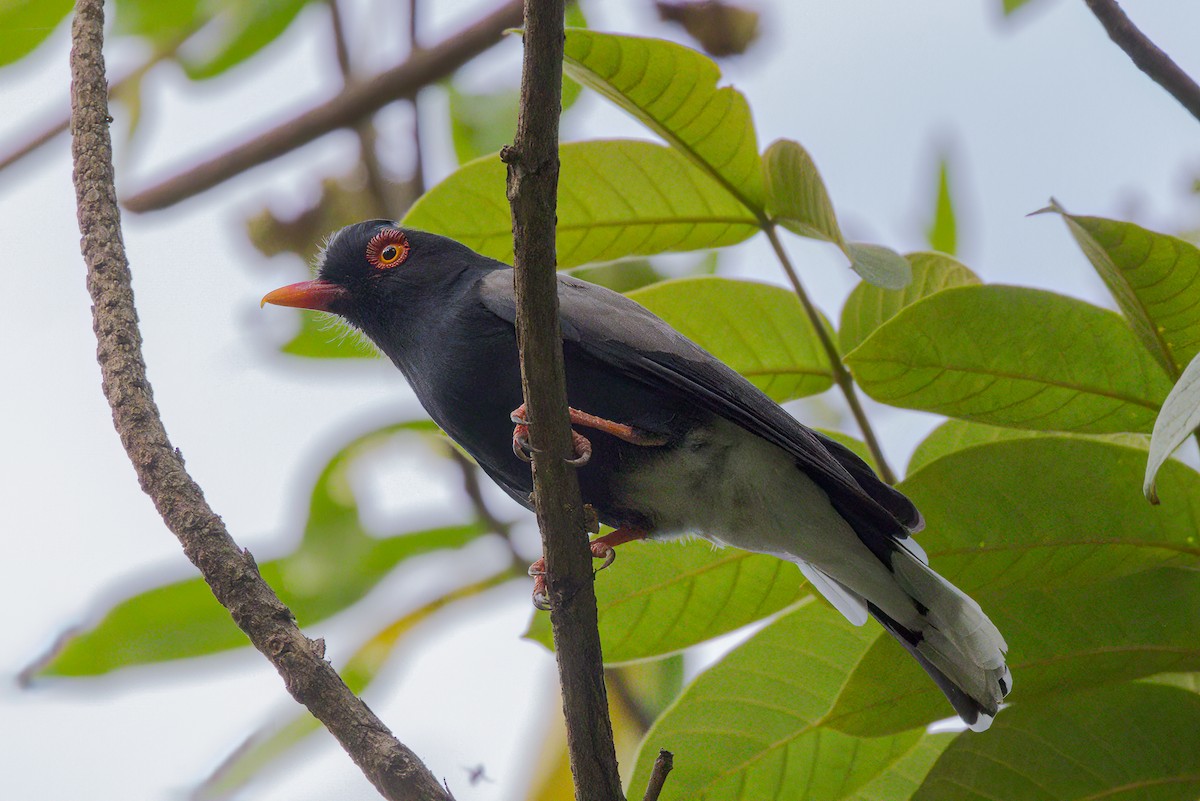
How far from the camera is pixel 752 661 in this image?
264cm

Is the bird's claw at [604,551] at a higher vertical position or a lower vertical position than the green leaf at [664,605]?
higher

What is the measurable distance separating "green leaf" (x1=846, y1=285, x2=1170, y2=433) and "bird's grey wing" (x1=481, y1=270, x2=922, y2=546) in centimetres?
38

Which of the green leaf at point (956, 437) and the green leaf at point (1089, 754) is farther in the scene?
the green leaf at point (956, 437)

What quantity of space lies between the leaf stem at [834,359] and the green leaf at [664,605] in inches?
15.2

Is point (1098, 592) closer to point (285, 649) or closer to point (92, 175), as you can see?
point (285, 649)

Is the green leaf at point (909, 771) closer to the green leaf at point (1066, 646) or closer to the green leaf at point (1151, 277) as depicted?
the green leaf at point (1066, 646)

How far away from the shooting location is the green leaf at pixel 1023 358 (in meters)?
2.43

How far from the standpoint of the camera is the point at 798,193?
2721 millimetres

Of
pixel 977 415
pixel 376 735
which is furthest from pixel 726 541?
pixel 376 735

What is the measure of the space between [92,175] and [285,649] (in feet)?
4.17

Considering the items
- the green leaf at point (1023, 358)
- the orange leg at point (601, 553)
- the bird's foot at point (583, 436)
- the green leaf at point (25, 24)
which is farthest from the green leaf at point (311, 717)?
the green leaf at point (25, 24)

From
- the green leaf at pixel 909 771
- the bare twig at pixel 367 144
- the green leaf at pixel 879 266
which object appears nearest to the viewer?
the green leaf at pixel 879 266

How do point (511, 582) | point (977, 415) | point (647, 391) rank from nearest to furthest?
point (977, 415)
point (647, 391)
point (511, 582)

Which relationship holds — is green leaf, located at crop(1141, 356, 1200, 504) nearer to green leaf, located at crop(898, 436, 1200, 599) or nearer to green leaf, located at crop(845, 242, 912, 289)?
green leaf, located at crop(898, 436, 1200, 599)
